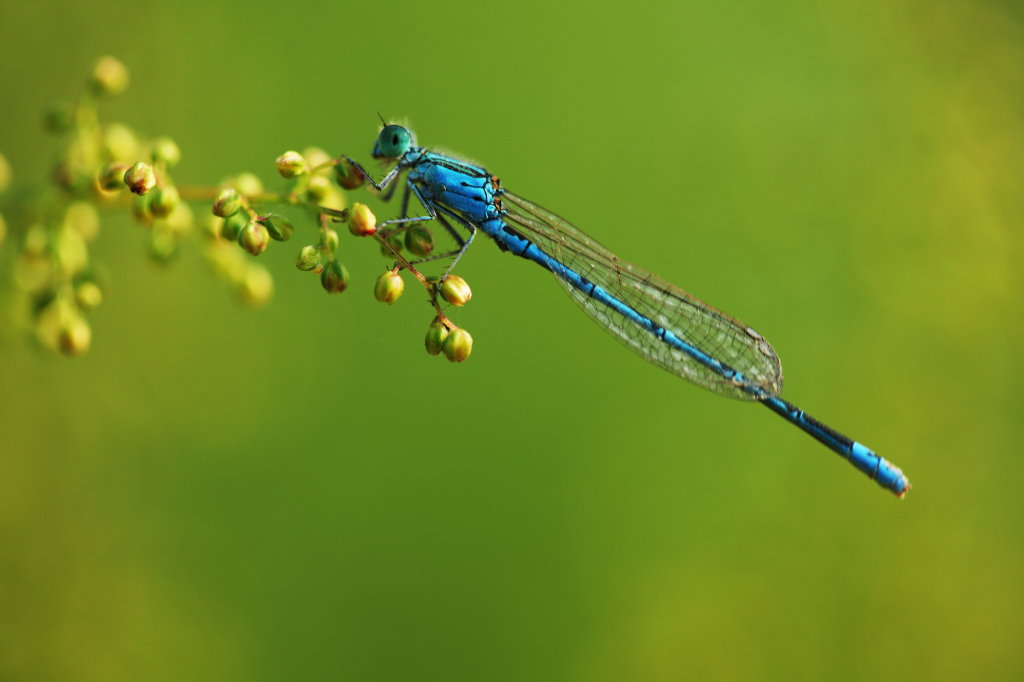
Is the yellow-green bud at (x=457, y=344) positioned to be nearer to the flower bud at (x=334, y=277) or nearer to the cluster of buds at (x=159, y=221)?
the cluster of buds at (x=159, y=221)

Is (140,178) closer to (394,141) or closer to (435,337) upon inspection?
(435,337)

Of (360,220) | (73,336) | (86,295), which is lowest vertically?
(73,336)

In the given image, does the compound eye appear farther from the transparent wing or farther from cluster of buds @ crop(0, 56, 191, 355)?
cluster of buds @ crop(0, 56, 191, 355)

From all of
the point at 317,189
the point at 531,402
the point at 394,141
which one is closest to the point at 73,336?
the point at 317,189

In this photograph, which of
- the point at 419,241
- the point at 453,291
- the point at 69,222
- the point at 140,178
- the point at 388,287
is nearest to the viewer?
the point at 140,178

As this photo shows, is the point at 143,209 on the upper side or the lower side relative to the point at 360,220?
lower

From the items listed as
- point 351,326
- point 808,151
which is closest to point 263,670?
point 351,326

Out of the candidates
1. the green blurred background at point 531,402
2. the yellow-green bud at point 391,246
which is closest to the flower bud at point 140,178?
the yellow-green bud at point 391,246

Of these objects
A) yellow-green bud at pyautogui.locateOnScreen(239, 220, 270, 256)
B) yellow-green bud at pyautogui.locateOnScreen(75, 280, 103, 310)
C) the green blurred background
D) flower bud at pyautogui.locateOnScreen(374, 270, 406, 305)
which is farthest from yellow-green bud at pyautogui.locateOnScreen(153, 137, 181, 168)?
the green blurred background
